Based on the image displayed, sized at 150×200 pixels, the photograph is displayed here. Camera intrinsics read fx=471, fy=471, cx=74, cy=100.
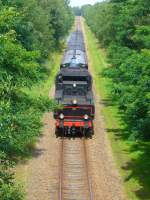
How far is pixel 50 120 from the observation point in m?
39.1

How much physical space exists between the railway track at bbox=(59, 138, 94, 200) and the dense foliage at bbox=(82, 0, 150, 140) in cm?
351

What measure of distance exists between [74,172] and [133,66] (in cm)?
683

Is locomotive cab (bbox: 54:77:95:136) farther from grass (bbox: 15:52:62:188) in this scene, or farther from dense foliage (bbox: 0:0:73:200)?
dense foliage (bbox: 0:0:73:200)

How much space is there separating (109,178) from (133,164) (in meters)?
3.27

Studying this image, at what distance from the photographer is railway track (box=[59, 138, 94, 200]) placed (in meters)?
23.5

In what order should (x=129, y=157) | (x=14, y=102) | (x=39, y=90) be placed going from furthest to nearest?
1. (x=39, y=90)
2. (x=129, y=157)
3. (x=14, y=102)

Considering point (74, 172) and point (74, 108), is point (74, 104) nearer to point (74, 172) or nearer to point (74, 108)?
point (74, 108)

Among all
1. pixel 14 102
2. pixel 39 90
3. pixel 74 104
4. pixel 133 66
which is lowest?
pixel 39 90

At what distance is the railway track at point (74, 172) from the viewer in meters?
23.5

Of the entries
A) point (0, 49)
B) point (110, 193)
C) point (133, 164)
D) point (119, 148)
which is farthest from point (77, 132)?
point (0, 49)

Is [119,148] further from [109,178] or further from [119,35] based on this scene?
[119,35]

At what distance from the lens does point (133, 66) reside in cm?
2623

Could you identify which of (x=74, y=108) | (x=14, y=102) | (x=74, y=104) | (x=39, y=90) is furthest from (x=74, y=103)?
(x=39, y=90)

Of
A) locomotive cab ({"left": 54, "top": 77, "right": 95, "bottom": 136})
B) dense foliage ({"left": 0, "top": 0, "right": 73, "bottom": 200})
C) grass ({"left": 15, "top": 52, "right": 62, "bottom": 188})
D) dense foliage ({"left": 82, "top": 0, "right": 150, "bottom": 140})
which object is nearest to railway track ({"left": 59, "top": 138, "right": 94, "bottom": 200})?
locomotive cab ({"left": 54, "top": 77, "right": 95, "bottom": 136})
